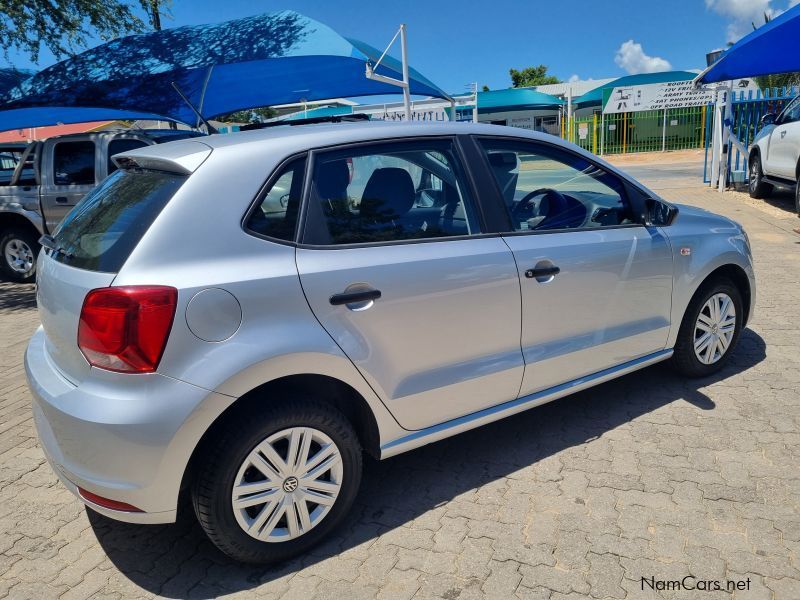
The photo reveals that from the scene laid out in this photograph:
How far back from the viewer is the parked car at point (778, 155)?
9.77 metres

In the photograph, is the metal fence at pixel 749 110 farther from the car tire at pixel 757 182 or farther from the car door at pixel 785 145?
the car door at pixel 785 145

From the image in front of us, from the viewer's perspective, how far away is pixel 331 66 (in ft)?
30.4

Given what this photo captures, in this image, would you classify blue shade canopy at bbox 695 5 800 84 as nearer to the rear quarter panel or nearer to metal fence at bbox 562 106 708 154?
the rear quarter panel

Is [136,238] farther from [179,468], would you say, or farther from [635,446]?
[635,446]

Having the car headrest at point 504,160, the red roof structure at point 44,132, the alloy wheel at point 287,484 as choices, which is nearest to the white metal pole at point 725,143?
the car headrest at point 504,160

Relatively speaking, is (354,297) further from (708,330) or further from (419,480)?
(708,330)

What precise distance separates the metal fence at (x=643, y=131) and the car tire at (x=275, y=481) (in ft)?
85.6

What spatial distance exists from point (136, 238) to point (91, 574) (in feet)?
4.78

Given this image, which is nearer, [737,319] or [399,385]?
[399,385]

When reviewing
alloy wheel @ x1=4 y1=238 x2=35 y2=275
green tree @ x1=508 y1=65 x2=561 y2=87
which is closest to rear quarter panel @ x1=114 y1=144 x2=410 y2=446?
alloy wheel @ x1=4 y1=238 x2=35 y2=275

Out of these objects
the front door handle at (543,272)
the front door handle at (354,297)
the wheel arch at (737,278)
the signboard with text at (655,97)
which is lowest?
the wheel arch at (737,278)

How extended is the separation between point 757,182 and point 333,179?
11699 millimetres

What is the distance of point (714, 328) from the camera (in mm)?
4012

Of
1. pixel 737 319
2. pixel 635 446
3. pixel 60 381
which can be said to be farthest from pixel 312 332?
pixel 737 319
